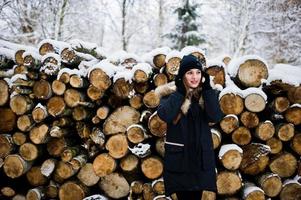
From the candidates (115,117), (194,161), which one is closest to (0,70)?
(115,117)

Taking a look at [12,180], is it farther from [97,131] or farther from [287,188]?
[287,188]

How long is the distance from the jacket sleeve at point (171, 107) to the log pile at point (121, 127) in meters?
0.93

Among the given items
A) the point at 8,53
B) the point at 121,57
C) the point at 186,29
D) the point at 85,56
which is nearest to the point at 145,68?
the point at 121,57

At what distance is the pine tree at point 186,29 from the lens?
14875 millimetres

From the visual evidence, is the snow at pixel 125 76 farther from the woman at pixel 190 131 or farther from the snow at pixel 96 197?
the snow at pixel 96 197

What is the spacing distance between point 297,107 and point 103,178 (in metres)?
2.38

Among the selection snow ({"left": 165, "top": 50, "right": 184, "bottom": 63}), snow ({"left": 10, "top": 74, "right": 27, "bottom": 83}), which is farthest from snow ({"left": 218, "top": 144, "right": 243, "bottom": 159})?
snow ({"left": 10, "top": 74, "right": 27, "bottom": 83})

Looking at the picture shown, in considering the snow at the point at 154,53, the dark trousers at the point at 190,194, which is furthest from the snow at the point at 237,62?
the dark trousers at the point at 190,194

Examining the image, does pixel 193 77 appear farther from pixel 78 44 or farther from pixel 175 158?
pixel 78 44

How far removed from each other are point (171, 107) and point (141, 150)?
1.16 meters

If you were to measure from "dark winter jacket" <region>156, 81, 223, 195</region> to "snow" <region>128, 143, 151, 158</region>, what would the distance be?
0.92m

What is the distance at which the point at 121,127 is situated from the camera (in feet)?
12.3

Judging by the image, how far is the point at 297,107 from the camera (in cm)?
351

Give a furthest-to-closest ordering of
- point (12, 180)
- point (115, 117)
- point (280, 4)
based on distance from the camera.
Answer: point (280, 4) → point (12, 180) → point (115, 117)
